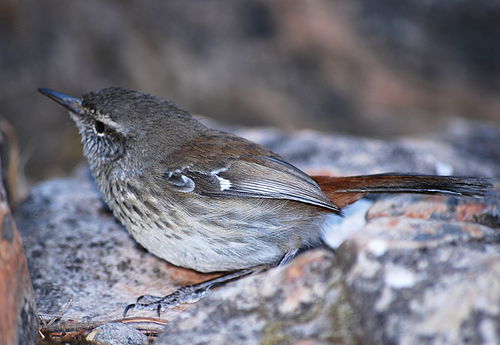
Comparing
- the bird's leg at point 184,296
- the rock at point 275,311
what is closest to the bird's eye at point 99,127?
the bird's leg at point 184,296

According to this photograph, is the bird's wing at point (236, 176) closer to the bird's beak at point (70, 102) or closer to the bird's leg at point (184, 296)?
the bird's leg at point (184, 296)

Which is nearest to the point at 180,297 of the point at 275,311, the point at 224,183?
the point at 224,183

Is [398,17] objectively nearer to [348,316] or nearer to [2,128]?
[2,128]

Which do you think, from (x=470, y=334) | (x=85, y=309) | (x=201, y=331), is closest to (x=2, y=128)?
(x=85, y=309)

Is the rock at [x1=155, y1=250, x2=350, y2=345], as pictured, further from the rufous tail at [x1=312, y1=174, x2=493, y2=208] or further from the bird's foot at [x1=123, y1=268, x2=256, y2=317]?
the rufous tail at [x1=312, y1=174, x2=493, y2=208]

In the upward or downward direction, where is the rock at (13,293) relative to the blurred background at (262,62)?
downward
